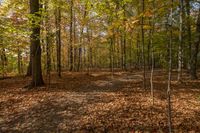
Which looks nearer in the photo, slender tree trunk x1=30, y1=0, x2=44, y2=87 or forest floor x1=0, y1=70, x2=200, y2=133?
forest floor x1=0, y1=70, x2=200, y2=133

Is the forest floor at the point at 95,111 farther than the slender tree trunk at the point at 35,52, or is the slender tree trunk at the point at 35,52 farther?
the slender tree trunk at the point at 35,52

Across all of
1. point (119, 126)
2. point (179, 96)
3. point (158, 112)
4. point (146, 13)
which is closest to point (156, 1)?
point (146, 13)

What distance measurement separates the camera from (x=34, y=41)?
14453mm

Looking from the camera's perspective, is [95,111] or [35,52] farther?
[35,52]

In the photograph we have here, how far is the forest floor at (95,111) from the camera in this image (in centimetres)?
830

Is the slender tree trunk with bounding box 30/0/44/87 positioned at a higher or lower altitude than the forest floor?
higher

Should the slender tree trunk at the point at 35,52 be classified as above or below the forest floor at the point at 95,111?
above

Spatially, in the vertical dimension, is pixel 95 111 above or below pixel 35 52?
below

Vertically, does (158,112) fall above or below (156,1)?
below

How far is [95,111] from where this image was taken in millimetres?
9672

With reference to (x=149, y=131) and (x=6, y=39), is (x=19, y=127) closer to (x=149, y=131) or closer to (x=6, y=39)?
(x=149, y=131)

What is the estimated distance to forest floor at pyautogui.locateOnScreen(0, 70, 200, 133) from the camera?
27.2 feet

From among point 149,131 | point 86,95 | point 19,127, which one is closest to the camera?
point 149,131

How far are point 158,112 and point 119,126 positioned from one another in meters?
2.03
